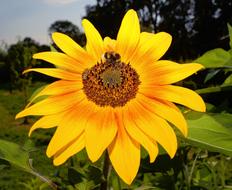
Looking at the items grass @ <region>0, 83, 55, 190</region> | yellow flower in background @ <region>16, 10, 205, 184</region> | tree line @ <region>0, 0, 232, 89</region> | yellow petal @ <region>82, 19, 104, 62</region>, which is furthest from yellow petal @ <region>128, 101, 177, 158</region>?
tree line @ <region>0, 0, 232, 89</region>

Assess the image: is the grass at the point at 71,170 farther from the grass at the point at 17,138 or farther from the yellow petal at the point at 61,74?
the yellow petal at the point at 61,74

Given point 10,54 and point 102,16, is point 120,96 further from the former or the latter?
point 102,16

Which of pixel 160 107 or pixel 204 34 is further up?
pixel 204 34

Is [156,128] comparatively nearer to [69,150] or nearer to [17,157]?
[69,150]

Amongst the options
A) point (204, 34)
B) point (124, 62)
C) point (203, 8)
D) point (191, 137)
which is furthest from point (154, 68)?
point (203, 8)

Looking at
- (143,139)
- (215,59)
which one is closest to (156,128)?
(143,139)

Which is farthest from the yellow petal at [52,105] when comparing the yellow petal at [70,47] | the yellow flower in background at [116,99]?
the yellow petal at [70,47]
